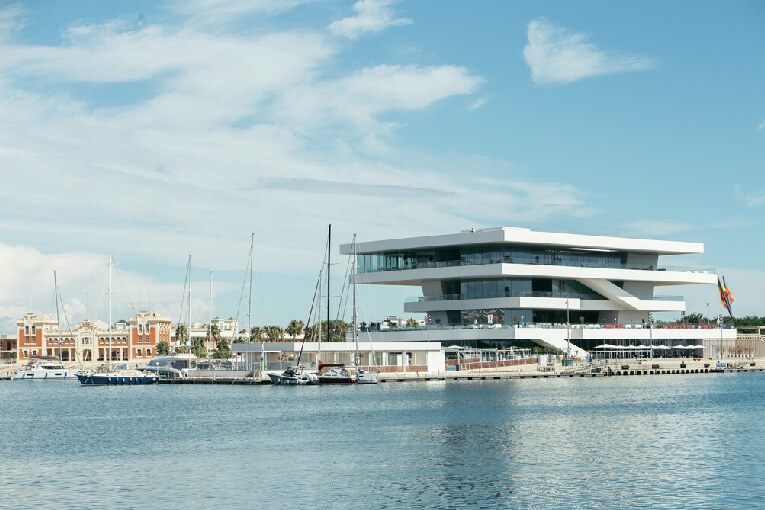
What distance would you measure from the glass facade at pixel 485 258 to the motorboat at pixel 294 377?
37062 millimetres

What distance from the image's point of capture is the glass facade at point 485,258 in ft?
458

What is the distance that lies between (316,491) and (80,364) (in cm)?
14336

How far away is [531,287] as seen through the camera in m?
140

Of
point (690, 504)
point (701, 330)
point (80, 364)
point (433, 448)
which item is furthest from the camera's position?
point (80, 364)

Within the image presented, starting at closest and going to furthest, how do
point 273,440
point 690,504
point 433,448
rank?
point 690,504
point 433,448
point 273,440

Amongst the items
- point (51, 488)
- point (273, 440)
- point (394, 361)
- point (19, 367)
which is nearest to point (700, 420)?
point (273, 440)

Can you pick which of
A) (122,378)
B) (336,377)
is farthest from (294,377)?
(122,378)

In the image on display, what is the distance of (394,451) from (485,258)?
86151mm

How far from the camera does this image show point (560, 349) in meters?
137

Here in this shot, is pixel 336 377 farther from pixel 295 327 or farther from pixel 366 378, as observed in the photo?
pixel 295 327

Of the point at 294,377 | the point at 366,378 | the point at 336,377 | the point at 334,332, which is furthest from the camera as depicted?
the point at 334,332

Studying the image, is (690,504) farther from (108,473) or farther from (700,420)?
(700,420)

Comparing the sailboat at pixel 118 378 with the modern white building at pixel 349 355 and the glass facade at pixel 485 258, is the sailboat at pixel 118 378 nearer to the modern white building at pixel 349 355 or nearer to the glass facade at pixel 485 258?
the modern white building at pixel 349 355

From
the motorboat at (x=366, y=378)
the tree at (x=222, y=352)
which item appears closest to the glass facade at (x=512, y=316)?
the motorboat at (x=366, y=378)
